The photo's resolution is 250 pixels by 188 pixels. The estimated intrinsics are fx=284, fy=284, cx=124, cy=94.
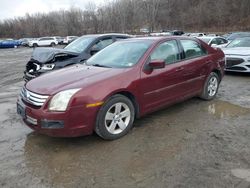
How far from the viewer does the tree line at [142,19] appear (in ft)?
211

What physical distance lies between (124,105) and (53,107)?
1124 millimetres

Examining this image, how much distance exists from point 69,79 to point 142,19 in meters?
64.6

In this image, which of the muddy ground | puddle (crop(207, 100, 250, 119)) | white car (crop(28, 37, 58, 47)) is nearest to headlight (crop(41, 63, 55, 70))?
the muddy ground

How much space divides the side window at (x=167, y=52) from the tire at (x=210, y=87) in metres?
A: 1.23

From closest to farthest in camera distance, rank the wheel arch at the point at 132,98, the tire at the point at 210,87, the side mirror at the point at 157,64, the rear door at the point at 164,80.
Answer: the wheel arch at the point at 132,98, the side mirror at the point at 157,64, the rear door at the point at 164,80, the tire at the point at 210,87

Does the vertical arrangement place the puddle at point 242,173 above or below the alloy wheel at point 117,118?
below

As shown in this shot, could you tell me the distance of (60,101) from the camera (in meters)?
3.89

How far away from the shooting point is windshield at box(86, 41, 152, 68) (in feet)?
16.0

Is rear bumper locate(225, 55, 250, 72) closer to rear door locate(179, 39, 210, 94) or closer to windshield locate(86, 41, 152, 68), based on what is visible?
rear door locate(179, 39, 210, 94)

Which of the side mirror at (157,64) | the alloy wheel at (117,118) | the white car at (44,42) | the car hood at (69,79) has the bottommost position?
the white car at (44,42)

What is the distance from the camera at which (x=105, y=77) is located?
14.1 feet

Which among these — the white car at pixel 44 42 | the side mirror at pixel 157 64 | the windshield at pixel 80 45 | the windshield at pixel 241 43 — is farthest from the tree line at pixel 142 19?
the side mirror at pixel 157 64

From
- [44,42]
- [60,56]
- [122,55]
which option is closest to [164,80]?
[122,55]

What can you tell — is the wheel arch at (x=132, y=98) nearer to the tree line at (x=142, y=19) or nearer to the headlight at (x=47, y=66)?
the headlight at (x=47, y=66)
